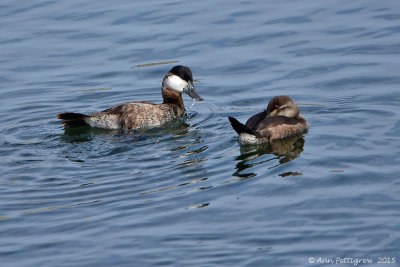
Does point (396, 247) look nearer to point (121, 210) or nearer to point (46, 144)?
point (121, 210)

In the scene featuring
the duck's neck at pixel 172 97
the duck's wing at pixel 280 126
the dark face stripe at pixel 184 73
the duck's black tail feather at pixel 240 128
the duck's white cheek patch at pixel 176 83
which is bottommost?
the duck's wing at pixel 280 126

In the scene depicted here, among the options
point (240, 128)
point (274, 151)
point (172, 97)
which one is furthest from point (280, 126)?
point (172, 97)

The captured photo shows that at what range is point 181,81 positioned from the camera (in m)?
12.2

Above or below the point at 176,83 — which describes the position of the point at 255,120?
below

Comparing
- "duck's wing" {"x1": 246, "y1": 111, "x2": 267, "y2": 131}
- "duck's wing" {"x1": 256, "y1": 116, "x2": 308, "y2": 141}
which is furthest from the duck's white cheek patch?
"duck's wing" {"x1": 256, "y1": 116, "x2": 308, "y2": 141}

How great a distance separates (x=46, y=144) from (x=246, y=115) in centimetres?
315

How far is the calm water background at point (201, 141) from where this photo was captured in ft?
23.6

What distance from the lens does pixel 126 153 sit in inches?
392

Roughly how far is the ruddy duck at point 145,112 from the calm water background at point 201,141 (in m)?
0.24

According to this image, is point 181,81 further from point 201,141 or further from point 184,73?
point 201,141

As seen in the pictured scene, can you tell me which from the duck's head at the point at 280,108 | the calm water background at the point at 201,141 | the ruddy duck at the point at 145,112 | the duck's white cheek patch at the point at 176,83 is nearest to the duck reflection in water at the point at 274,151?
the calm water background at the point at 201,141

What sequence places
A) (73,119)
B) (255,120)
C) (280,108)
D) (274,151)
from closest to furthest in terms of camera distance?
(274,151) → (255,120) → (280,108) → (73,119)

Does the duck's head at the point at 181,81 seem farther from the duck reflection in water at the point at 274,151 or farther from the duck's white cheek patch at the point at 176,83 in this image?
A: the duck reflection in water at the point at 274,151

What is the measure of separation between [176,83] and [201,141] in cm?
209
